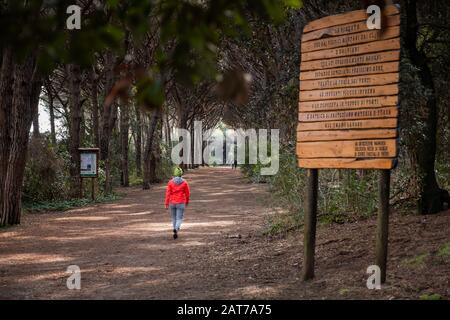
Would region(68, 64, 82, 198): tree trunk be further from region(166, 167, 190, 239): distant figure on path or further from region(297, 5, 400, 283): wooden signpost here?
region(297, 5, 400, 283): wooden signpost

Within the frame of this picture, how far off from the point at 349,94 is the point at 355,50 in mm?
522

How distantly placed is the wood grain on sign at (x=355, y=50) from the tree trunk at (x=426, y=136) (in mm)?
3036

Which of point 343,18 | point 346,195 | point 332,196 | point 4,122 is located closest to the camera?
point 343,18

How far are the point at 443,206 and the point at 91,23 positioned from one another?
821cm

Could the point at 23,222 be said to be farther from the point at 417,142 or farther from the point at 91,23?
the point at 91,23

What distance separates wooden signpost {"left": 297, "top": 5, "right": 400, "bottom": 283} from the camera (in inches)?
223

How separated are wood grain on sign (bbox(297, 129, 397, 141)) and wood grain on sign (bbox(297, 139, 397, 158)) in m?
0.05

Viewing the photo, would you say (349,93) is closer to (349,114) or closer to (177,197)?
(349,114)

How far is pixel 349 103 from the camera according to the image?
598cm

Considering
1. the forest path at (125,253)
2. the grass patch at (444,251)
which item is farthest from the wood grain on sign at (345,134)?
the forest path at (125,253)

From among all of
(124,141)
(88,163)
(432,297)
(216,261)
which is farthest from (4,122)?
(124,141)

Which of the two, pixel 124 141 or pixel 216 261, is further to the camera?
pixel 124 141
